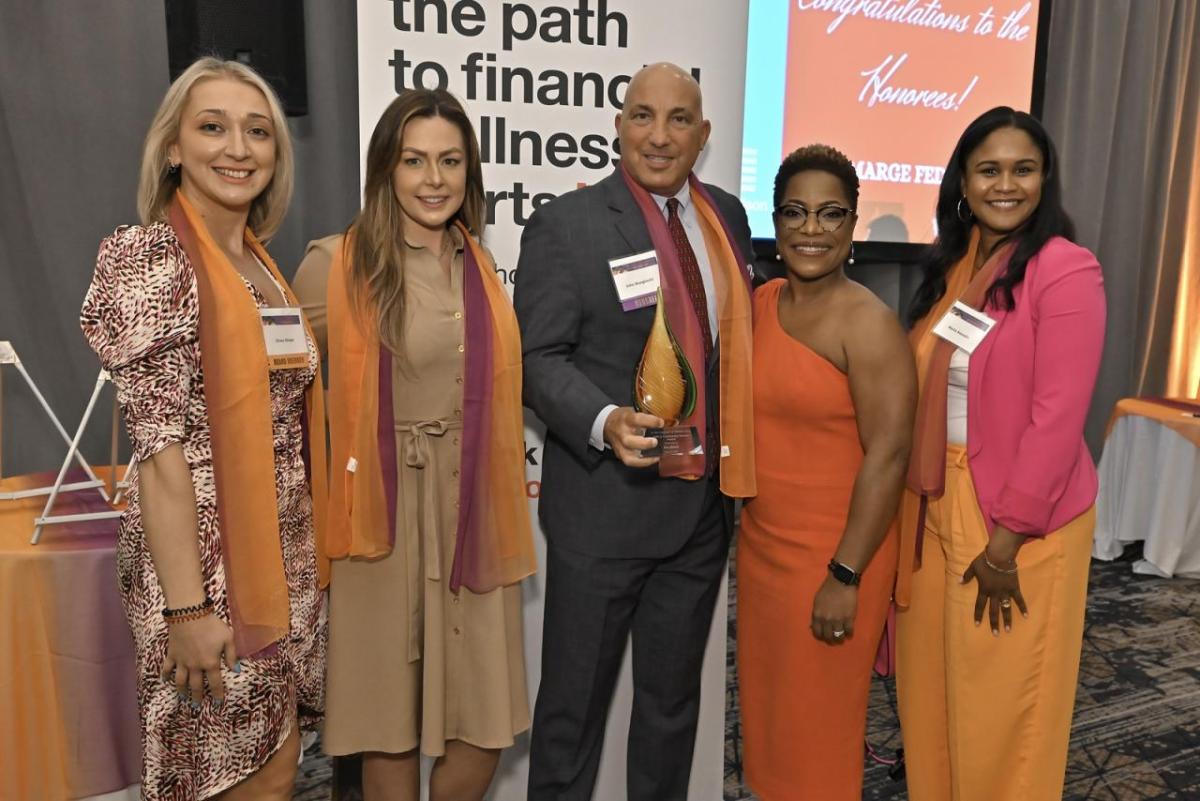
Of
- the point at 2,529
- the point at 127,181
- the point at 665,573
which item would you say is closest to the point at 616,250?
the point at 665,573

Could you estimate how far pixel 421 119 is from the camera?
1.66 m

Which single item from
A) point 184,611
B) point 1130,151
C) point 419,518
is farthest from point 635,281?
point 1130,151

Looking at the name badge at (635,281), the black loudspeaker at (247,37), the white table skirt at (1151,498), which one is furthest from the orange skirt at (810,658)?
the white table skirt at (1151,498)

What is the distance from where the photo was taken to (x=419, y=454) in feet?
5.65

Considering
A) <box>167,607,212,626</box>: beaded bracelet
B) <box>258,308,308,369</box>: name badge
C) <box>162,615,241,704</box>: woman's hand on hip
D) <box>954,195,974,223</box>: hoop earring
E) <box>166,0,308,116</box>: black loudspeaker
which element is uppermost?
<box>166,0,308,116</box>: black loudspeaker

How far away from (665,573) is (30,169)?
2.93 m

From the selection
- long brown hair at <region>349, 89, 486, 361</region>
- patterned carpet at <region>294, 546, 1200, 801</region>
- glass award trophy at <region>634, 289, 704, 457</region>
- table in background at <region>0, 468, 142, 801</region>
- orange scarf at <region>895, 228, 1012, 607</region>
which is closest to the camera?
glass award trophy at <region>634, 289, 704, 457</region>

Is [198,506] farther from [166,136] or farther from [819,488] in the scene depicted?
[819,488]

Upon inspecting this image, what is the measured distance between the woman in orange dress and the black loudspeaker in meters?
1.59

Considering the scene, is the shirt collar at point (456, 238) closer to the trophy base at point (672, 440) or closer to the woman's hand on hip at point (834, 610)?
the trophy base at point (672, 440)

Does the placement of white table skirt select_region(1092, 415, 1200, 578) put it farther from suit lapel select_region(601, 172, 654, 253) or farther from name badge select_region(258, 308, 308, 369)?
name badge select_region(258, 308, 308, 369)

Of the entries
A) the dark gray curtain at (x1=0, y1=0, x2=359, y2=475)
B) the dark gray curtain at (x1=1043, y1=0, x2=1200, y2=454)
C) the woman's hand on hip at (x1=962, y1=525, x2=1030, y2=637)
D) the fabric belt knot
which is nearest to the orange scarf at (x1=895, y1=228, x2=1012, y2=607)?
the woman's hand on hip at (x1=962, y1=525, x2=1030, y2=637)

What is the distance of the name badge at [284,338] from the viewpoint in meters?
1.46

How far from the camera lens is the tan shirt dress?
1715 millimetres
